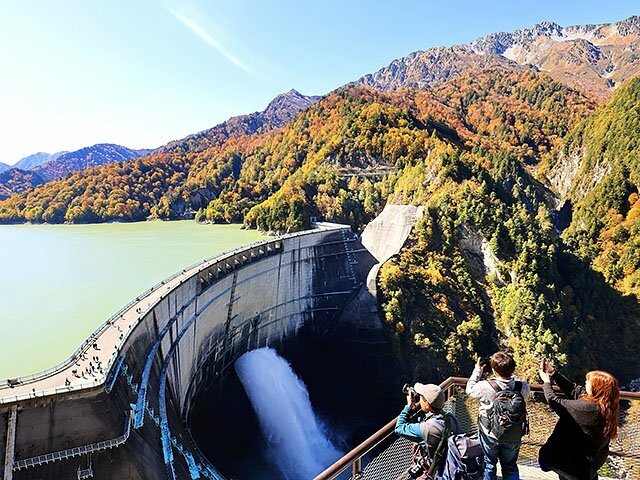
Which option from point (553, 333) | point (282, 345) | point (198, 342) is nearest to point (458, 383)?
point (198, 342)

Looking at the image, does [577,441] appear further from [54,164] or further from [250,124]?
[54,164]

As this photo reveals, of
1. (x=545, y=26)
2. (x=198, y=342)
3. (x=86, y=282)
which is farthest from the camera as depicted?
(x=545, y=26)

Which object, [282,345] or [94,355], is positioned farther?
[282,345]

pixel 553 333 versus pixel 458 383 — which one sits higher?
pixel 458 383

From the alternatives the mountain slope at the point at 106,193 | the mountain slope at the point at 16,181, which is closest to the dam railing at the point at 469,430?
the mountain slope at the point at 106,193

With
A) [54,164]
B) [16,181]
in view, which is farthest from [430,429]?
[54,164]

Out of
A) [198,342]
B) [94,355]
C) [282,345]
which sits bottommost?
[282,345]

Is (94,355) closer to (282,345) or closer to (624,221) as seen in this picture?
(282,345)
